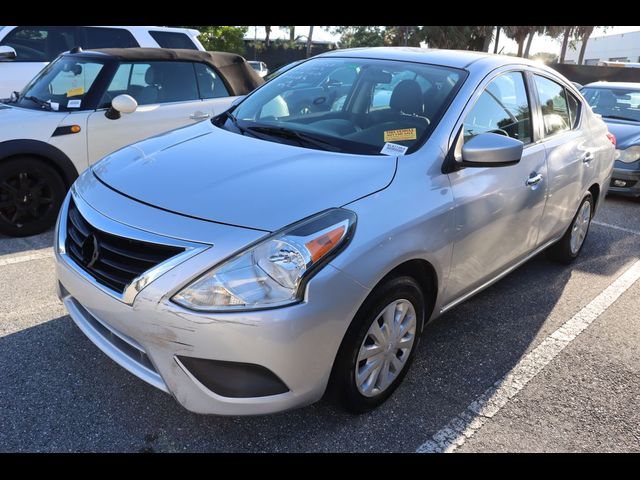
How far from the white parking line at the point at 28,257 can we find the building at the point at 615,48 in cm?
4965

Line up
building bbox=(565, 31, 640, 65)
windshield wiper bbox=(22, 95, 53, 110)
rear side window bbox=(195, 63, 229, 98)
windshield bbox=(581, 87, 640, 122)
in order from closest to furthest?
windshield wiper bbox=(22, 95, 53, 110)
rear side window bbox=(195, 63, 229, 98)
windshield bbox=(581, 87, 640, 122)
building bbox=(565, 31, 640, 65)

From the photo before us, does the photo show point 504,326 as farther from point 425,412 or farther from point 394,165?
point 394,165

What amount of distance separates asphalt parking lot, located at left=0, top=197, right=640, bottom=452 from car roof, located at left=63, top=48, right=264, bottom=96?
234cm

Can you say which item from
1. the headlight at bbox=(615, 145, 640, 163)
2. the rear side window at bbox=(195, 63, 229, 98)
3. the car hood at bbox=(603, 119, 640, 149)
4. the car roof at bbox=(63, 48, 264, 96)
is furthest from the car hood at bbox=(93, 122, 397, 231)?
the car hood at bbox=(603, 119, 640, 149)

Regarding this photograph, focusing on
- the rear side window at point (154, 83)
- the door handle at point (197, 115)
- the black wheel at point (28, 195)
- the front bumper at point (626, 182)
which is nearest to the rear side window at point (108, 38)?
the rear side window at point (154, 83)

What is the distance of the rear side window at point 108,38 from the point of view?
6906mm

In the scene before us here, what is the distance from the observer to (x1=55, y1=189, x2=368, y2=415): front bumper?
1.98 meters

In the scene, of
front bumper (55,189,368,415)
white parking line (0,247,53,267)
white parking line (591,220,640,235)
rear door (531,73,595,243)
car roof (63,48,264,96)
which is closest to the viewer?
front bumper (55,189,368,415)

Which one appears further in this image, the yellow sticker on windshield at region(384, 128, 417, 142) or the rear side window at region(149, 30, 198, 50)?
the rear side window at region(149, 30, 198, 50)

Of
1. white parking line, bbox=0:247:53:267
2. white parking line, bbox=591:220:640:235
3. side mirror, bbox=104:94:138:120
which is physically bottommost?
white parking line, bbox=0:247:53:267

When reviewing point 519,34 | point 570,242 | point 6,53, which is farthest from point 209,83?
point 519,34

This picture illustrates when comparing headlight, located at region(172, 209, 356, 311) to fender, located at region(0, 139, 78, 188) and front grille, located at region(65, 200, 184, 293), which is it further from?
fender, located at region(0, 139, 78, 188)

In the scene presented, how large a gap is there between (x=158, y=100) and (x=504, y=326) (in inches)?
150

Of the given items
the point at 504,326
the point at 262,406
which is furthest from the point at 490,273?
the point at 262,406
